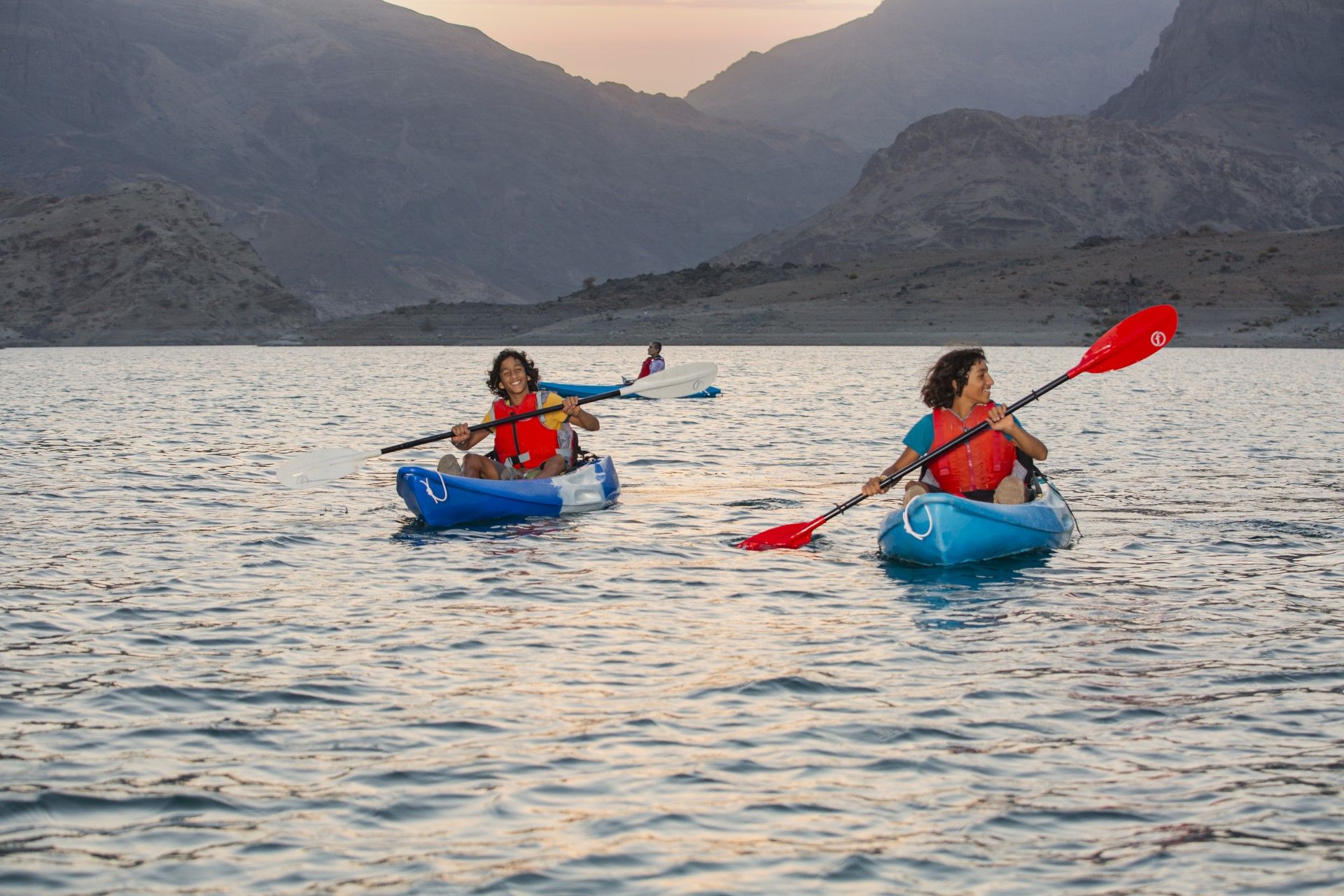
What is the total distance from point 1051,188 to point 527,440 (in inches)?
4506

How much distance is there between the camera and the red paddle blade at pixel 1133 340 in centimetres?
1299

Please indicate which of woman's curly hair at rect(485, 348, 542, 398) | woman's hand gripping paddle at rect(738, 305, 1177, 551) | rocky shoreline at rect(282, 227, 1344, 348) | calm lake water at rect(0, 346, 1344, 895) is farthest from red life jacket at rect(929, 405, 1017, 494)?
rocky shoreline at rect(282, 227, 1344, 348)

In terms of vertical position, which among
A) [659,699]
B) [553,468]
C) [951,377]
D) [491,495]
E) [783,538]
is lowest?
[659,699]

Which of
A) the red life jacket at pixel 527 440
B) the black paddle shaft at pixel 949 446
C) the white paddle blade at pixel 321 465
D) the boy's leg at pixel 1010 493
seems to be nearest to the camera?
the black paddle shaft at pixel 949 446

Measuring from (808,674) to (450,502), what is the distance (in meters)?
5.87

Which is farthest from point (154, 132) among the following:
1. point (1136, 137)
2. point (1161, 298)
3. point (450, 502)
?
point (450, 502)

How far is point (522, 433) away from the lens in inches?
559

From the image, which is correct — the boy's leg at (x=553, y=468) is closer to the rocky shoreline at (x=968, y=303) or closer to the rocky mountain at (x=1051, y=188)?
the rocky shoreline at (x=968, y=303)

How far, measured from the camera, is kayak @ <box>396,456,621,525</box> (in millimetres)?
13102

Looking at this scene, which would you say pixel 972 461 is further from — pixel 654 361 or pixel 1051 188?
pixel 1051 188

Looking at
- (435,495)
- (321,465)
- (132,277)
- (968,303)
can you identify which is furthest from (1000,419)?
(132,277)

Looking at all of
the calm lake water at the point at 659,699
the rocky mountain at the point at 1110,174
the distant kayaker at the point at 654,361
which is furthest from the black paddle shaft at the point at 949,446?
the rocky mountain at the point at 1110,174

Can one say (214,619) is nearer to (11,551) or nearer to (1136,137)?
(11,551)

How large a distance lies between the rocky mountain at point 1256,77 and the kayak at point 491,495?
134 metres
